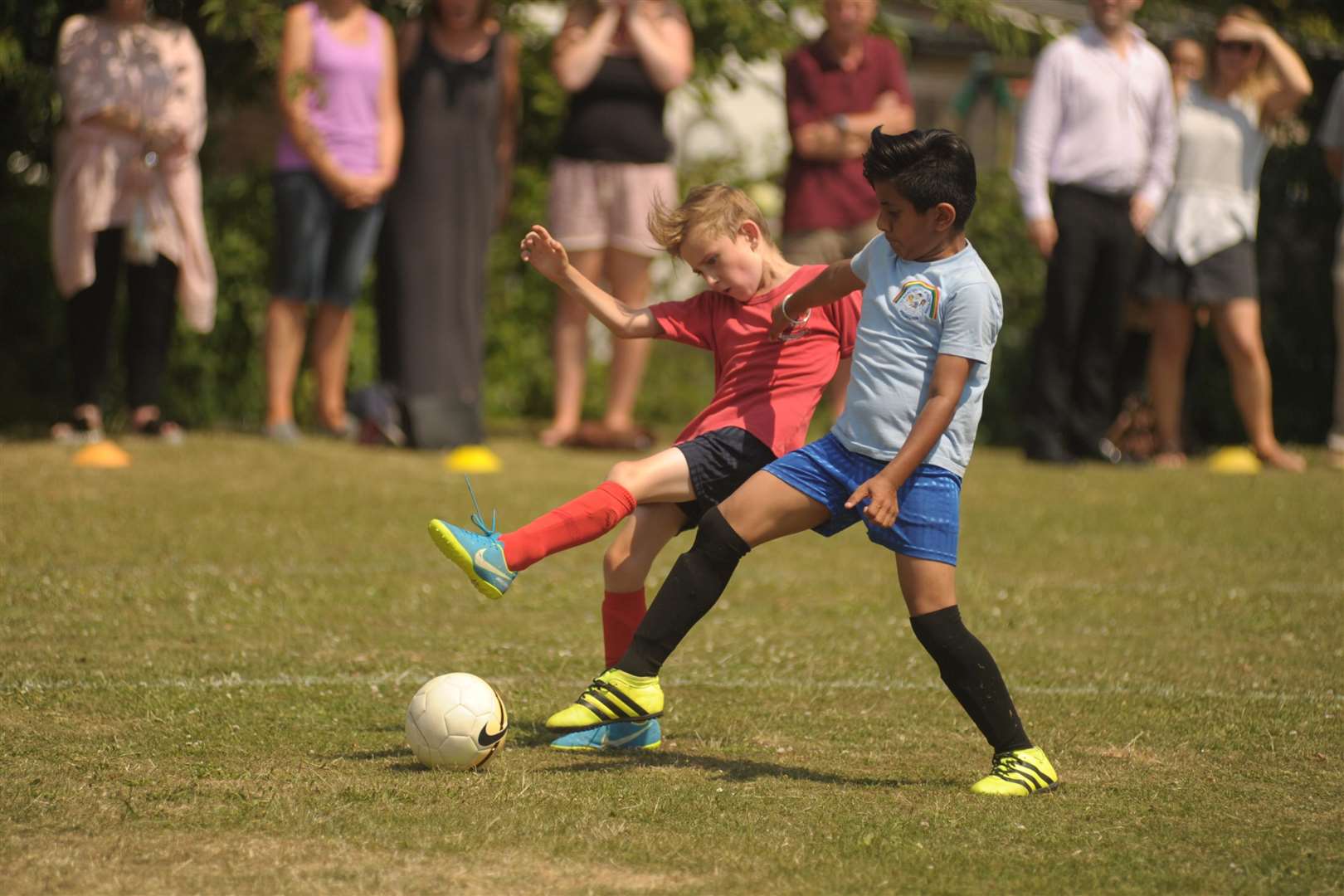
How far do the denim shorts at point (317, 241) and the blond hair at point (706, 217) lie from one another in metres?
5.88

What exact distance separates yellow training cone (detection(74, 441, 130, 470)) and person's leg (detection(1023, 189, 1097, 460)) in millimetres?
5412

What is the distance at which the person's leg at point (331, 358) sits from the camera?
11.2m

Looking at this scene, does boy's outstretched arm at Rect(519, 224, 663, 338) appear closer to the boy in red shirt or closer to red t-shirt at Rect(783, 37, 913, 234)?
the boy in red shirt

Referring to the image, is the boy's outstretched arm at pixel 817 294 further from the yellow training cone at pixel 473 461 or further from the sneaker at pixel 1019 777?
the yellow training cone at pixel 473 461

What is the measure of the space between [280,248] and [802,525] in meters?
6.71

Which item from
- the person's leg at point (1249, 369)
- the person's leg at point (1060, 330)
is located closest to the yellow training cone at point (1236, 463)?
the person's leg at point (1249, 369)

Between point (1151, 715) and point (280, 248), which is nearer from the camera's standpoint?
point (1151, 715)

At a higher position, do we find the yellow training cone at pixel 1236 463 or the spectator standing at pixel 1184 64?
the spectator standing at pixel 1184 64

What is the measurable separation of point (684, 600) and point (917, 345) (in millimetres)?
915

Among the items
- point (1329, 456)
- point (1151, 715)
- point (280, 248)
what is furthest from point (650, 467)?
point (1329, 456)

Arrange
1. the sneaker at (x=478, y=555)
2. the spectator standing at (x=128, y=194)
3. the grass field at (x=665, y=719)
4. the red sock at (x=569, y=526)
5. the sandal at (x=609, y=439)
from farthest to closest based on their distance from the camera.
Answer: the sandal at (x=609, y=439), the spectator standing at (x=128, y=194), the red sock at (x=569, y=526), the sneaker at (x=478, y=555), the grass field at (x=665, y=719)

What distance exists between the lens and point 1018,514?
969 centimetres

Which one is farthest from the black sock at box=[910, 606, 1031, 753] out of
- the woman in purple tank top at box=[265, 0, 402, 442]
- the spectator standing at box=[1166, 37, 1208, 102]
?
the spectator standing at box=[1166, 37, 1208, 102]

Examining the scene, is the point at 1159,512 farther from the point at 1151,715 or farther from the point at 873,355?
the point at 873,355
